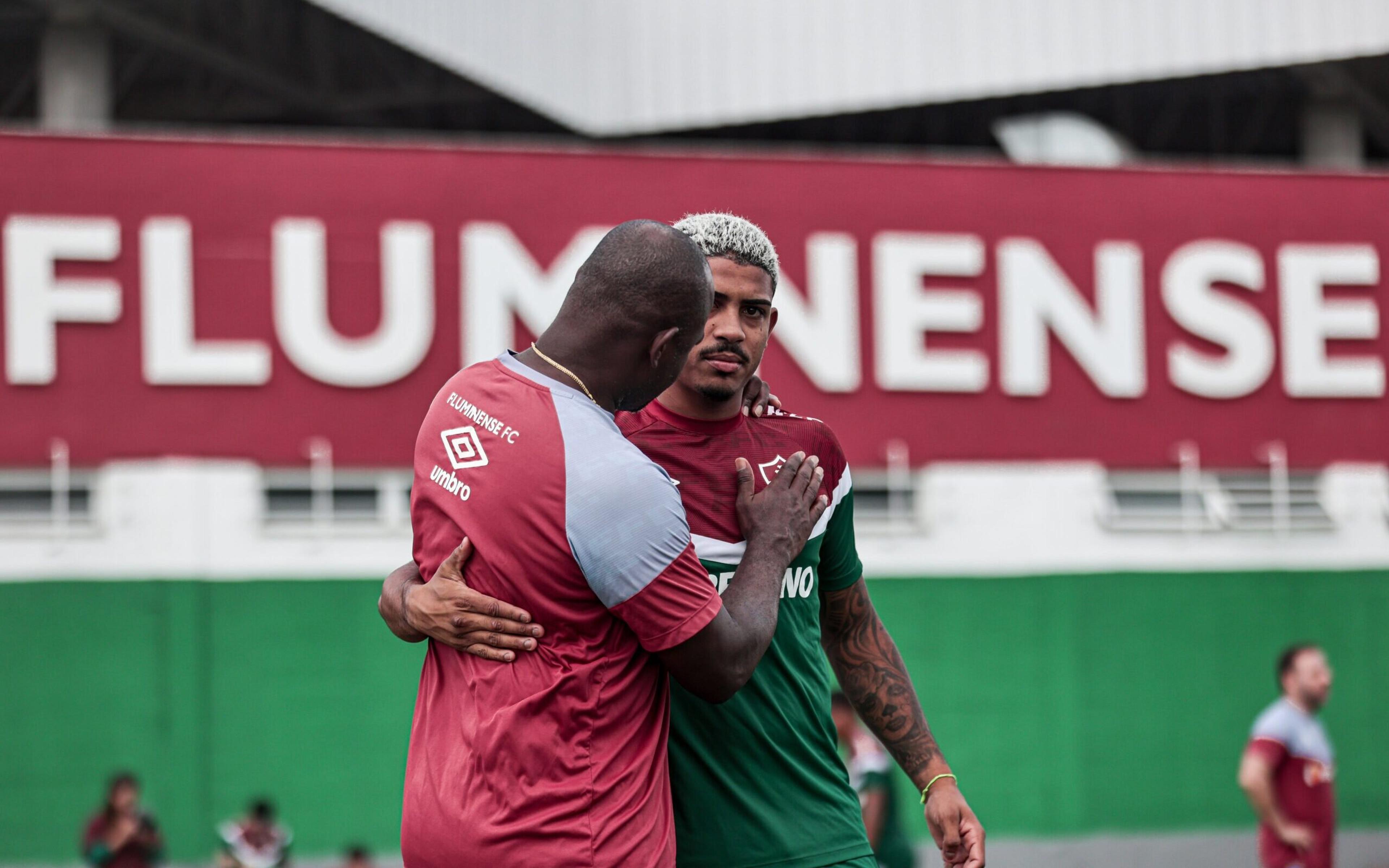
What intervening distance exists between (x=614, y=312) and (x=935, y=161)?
1090 cm

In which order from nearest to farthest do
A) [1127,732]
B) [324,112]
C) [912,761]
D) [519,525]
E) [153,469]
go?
→ [519,525]
[912,761]
[153,469]
[1127,732]
[324,112]

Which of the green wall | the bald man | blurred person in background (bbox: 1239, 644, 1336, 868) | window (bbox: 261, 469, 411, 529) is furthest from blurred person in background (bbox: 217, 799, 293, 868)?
the bald man

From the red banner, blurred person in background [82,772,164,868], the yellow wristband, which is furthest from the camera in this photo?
the red banner

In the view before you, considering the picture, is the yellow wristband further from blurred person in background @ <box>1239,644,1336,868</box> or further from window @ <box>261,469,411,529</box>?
window @ <box>261,469,411,529</box>

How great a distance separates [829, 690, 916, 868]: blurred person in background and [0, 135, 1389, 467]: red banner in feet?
16.5

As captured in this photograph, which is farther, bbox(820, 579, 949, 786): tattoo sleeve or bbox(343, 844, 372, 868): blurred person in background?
bbox(343, 844, 372, 868): blurred person in background

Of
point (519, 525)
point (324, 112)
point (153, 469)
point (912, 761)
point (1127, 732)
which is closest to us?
point (519, 525)

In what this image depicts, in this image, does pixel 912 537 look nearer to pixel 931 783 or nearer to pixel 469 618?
pixel 931 783

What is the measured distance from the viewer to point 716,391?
340cm

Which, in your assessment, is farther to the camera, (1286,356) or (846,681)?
(1286,356)

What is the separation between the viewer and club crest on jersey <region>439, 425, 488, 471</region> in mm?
2729

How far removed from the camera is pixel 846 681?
12.2 feet

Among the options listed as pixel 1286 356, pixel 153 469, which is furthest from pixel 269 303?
pixel 1286 356

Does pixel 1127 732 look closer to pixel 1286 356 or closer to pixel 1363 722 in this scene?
pixel 1363 722
